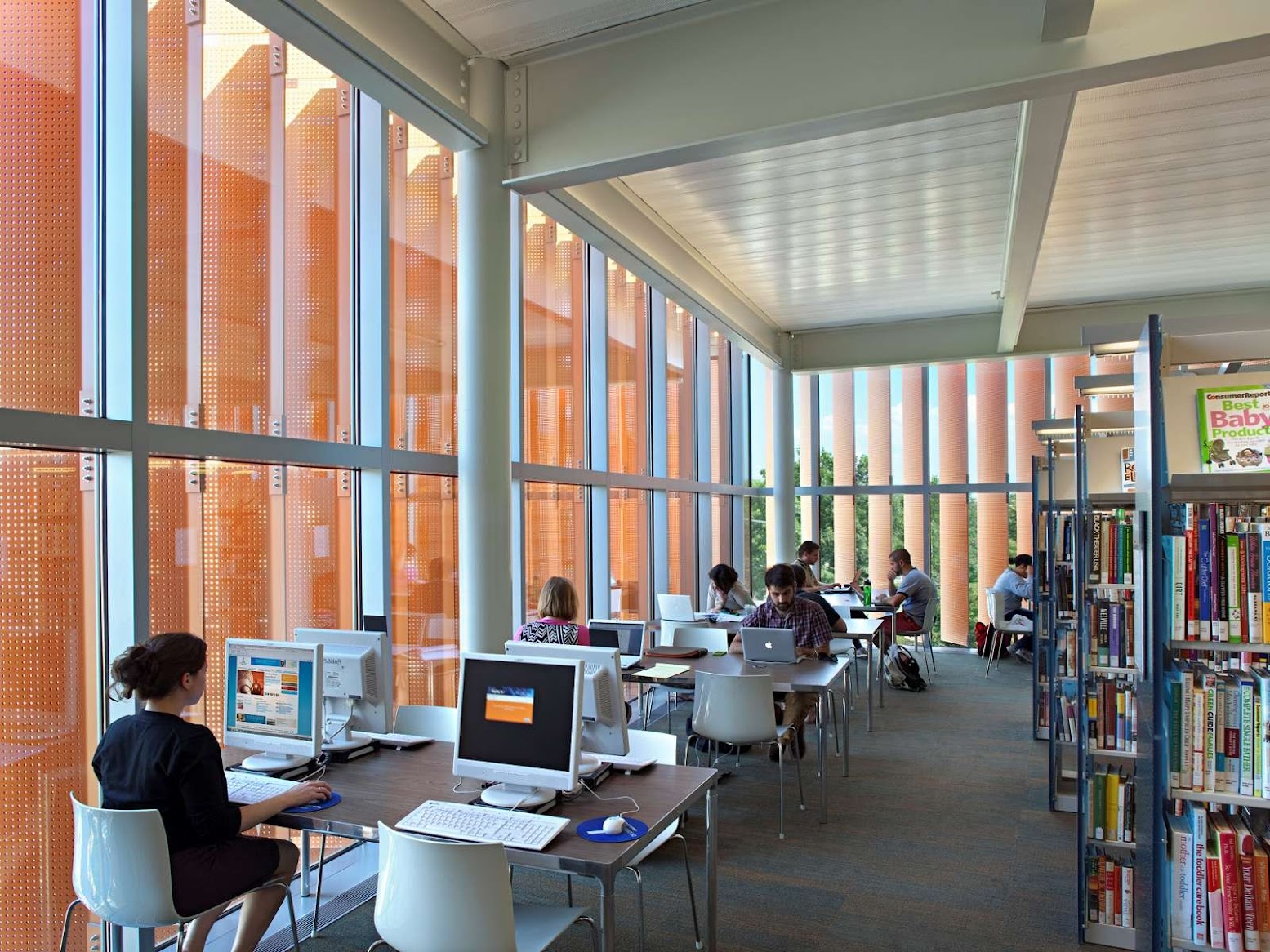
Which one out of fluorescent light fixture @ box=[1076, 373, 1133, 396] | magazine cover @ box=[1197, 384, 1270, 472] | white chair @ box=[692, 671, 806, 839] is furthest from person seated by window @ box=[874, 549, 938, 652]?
magazine cover @ box=[1197, 384, 1270, 472]

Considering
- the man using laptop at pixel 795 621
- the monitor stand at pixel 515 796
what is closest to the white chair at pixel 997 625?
the man using laptop at pixel 795 621

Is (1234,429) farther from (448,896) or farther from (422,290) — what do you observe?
(422,290)

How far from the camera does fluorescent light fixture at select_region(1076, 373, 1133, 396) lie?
3711 millimetres

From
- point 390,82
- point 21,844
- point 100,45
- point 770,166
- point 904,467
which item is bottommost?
point 21,844

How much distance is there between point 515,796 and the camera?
112 inches

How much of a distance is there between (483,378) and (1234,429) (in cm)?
335

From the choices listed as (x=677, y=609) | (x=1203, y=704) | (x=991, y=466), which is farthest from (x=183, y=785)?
(x=991, y=466)

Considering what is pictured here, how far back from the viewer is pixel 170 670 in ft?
8.84

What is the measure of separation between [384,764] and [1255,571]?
2981 mm

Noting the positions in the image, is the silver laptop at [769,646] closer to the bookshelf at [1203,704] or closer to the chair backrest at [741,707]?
the chair backrest at [741,707]

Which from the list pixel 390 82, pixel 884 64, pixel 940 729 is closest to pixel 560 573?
pixel 940 729

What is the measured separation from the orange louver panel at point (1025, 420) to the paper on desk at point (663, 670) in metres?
7.45

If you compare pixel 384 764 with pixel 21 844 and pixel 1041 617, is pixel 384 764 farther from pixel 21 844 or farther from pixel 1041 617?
pixel 1041 617

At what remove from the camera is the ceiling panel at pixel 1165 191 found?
519 cm
